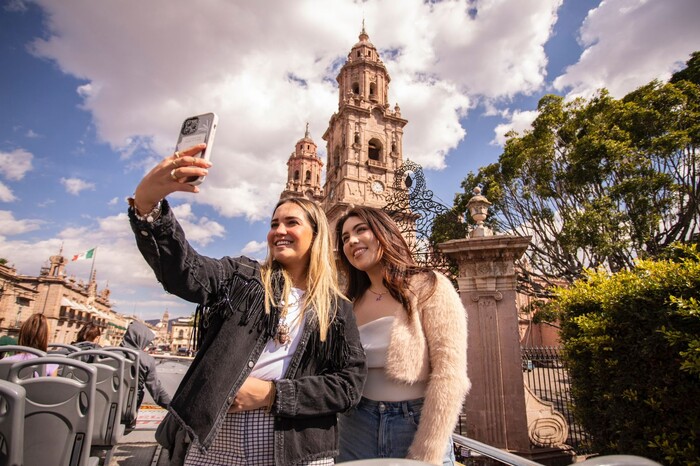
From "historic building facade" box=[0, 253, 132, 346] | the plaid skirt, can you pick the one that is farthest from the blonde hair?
"historic building facade" box=[0, 253, 132, 346]

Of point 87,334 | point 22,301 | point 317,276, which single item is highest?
point 22,301

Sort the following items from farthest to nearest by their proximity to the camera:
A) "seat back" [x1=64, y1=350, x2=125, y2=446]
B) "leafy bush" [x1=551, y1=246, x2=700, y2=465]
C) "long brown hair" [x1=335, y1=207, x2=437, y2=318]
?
"seat back" [x1=64, y1=350, x2=125, y2=446]
"leafy bush" [x1=551, y1=246, x2=700, y2=465]
"long brown hair" [x1=335, y1=207, x2=437, y2=318]

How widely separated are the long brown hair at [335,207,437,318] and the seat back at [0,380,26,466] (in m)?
1.81

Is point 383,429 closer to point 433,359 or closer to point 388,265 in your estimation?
point 433,359

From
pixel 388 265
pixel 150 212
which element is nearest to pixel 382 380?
pixel 388 265

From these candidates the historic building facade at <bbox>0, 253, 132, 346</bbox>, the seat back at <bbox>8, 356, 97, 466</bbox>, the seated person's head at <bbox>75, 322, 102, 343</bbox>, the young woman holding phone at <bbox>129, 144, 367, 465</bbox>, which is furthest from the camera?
the historic building facade at <bbox>0, 253, 132, 346</bbox>

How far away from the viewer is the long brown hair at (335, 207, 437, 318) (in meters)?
2.22

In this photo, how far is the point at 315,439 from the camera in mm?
1512

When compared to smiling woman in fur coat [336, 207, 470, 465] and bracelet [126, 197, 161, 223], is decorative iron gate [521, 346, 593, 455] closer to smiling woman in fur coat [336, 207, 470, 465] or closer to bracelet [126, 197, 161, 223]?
smiling woman in fur coat [336, 207, 470, 465]

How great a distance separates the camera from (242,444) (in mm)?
1458

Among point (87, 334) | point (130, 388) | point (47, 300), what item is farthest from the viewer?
point (47, 300)

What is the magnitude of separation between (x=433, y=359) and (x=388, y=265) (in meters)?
0.64

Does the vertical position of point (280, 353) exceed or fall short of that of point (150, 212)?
it falls short

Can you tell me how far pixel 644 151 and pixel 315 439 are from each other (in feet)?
47.1
